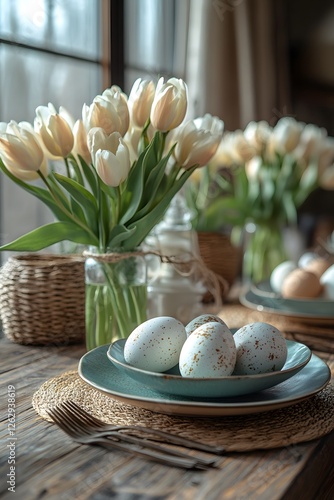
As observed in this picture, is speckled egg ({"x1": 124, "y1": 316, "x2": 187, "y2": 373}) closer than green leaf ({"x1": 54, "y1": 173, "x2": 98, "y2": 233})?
→ Yes

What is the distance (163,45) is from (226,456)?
74.8 inches

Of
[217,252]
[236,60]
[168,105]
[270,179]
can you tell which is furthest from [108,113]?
[236,60]

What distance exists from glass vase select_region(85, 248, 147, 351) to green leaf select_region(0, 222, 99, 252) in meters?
0.04

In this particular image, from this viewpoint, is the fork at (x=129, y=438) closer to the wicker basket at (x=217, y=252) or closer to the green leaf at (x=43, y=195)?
the green leaf at (x=43, y=195)

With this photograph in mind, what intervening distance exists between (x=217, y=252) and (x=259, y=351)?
2.49ft

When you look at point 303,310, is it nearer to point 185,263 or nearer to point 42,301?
point 185,263

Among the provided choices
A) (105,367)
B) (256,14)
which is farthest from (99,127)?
(256,14)

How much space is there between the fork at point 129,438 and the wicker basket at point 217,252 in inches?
31.4

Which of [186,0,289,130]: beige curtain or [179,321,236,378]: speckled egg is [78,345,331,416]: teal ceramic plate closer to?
[179,321,236,378]: speckled egg

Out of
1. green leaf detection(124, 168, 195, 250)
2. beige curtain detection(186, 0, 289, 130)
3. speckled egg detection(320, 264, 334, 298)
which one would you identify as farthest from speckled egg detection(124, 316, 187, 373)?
beige curtain detection(186, 0, 289, 130)

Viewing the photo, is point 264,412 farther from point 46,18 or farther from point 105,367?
point 46,18

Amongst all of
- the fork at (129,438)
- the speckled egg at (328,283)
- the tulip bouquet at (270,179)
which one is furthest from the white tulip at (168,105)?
the tulip bouquet at (270,179)

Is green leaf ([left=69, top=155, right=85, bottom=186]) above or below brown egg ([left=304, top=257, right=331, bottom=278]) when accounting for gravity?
above

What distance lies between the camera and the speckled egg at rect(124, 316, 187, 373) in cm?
78
